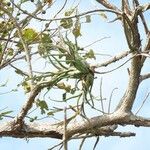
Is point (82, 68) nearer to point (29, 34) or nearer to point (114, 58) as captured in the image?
point (114, 58)

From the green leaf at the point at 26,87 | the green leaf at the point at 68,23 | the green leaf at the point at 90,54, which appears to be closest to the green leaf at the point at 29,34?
the green leaf at the point at 68,23

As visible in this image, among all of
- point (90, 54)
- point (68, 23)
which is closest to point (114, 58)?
point (90, 54)

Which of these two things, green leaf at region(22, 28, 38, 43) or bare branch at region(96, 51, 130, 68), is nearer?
bare branch at region(96, 51, 130, 68)

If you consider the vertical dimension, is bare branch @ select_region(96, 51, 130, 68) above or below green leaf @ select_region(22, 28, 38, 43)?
below

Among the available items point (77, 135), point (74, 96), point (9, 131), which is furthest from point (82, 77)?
point (9, 131)

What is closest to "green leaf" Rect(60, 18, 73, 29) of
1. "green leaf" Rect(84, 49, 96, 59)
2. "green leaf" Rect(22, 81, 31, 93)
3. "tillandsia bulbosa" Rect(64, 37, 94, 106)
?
"green leaf" Rect(84, 49, 96, 59)

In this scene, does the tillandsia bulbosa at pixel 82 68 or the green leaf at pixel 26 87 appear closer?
the tillandsia bulbosa at pixel 82 68

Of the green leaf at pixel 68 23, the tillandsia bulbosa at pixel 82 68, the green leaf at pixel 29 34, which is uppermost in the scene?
the green leaf at pixel 29 34

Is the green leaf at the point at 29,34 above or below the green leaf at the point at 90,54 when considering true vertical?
above

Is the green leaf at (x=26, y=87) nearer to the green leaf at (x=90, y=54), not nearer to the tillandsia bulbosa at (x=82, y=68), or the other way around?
the green leaf at (x=90, y=54)

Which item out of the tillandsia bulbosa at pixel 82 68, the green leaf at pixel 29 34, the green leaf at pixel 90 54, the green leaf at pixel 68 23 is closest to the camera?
the tillandsia bulbosa at pixel 82 68

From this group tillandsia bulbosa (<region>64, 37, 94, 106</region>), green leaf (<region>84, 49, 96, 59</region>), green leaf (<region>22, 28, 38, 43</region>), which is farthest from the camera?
green leaf (<region>22, 28, 38, 43</region>)

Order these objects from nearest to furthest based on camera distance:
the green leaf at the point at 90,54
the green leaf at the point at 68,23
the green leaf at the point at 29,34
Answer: the green leaf at the point at 90,54
the green leaf at the point at 68,23
the green leaf at the point at 29,34

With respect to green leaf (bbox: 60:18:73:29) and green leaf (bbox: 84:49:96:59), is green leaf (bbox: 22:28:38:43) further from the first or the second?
green leaf (bbox: 84:49:96:59)
